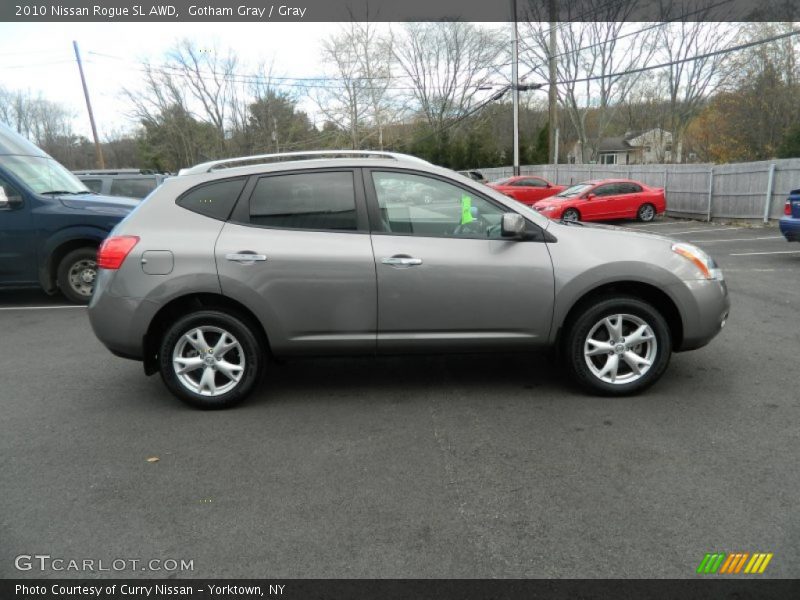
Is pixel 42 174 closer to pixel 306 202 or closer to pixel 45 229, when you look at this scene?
pixel 45 229

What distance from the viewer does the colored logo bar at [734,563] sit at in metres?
2.34

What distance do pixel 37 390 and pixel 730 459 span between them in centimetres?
507

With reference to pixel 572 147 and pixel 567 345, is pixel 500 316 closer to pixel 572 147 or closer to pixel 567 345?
pixel 567 345

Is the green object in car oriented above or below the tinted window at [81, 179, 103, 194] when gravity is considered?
below

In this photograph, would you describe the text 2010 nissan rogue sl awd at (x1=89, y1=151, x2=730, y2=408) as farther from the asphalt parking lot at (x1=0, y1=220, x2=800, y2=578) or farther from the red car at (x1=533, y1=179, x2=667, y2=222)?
the red car at (x1=533, y1=179, x2=667, y2=222)

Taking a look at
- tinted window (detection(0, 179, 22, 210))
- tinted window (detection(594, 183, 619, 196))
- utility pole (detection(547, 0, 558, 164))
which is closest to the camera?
tinted window (detection(0, 179, 22, 210))

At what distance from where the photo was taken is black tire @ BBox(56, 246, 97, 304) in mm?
7680

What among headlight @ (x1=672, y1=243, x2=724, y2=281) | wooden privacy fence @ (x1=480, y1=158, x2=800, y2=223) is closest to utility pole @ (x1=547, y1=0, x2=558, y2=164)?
wooden privacy fence @ (x1=480, y1=158, x2=800, y2=223)

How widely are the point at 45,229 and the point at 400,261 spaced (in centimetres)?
585

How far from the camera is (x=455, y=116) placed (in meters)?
53.2

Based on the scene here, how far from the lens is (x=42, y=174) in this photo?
8.05 m

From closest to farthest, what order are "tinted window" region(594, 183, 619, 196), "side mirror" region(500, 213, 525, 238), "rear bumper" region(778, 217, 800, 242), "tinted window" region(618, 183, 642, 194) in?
"side mirror" region(500, 213, 525, 238) → "rear bumper" region(778, 217, 800, 242) → "tinted window" region(594, 183, 619, 196) → "tinted window" region(618, 183, 642, 194)
